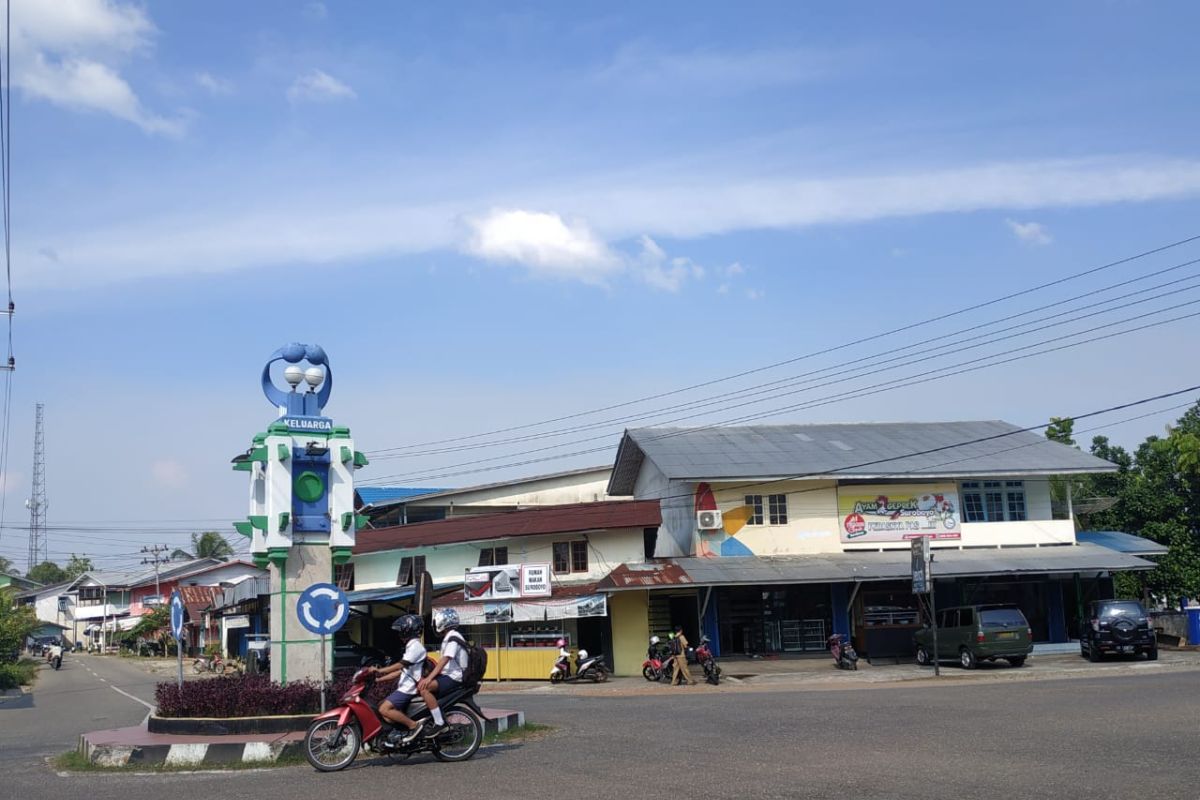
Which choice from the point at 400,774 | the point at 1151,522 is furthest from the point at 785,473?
the point at 400,774

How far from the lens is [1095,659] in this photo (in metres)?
29.7

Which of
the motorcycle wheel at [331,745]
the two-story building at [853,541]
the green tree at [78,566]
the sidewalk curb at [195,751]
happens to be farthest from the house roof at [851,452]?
the green tree at [78,566]

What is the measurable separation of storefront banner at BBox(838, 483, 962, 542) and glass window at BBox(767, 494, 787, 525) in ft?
5.74

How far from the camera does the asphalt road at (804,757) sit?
971 cm

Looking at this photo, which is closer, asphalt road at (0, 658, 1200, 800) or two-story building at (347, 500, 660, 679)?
asphalt road at (0, 658, 1200, 800)

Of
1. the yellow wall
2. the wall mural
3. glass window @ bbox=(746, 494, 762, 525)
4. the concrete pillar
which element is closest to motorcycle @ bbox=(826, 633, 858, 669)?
the wall mural

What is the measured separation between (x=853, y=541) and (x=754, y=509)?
3.26 meters

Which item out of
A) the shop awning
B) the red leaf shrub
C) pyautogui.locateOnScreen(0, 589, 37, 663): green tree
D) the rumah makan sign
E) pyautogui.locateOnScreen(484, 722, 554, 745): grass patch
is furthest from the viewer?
pyautogui.locateOnScreen(0, 589, 37, 663): green tree

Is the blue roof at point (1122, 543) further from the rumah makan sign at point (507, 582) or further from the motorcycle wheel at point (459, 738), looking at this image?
the motorcycle wheel at point (459, 738)

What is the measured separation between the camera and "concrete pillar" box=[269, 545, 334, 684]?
54.2ft

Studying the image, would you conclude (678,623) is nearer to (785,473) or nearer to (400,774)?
(785,473)

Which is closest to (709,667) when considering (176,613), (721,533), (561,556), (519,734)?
(721,533)

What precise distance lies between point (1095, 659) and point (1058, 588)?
5693mm

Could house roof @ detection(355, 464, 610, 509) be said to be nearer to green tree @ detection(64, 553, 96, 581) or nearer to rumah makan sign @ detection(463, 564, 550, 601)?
rumah makan sign @ detection(463, 564, 550, 601)
